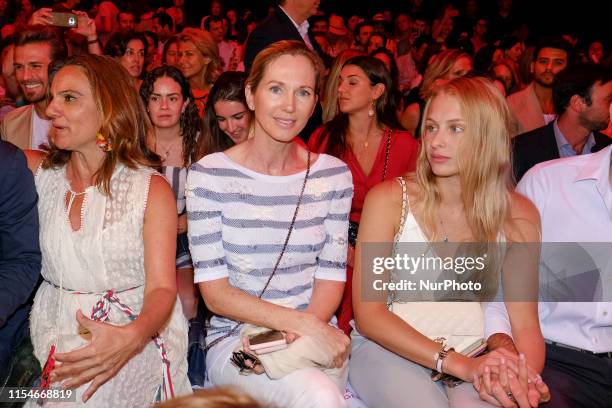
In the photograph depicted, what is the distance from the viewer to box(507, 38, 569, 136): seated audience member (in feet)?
19.1

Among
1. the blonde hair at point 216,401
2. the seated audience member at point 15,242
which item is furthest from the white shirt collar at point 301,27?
the blonde hair at point 216,401

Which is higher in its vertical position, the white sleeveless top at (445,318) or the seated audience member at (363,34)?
the seated audience member at (363,34)

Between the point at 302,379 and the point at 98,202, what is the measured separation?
0.91 m

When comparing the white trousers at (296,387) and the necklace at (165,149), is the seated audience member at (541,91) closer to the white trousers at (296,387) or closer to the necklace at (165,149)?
the necklace at (165,149)

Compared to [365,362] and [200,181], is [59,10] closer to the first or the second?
[200,181]

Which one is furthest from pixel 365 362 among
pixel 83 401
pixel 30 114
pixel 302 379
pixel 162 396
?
pixel 30 114

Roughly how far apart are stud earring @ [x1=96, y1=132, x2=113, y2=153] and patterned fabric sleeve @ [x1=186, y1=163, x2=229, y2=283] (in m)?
0.30

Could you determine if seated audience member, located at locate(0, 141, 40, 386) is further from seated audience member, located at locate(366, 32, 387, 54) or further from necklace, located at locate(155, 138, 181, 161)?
seated audience member, located at locate(366, 32, 387, 54)

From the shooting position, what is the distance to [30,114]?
3.99m

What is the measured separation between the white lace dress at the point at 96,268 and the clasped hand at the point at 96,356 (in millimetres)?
153

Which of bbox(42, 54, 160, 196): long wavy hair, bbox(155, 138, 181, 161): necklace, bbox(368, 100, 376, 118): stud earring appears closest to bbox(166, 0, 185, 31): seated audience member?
bbox(368, 100, 376, 118): stud earring

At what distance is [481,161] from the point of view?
8.54 ft

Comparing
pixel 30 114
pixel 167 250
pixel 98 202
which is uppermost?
pixel 30 114

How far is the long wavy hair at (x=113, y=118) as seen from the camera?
98.7 inches
